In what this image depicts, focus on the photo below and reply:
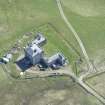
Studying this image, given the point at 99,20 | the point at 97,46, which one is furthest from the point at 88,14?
the point at 97,46

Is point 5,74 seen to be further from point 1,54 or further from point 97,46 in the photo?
point 97,46

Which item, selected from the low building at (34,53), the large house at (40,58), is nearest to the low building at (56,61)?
the large house at (40,58)

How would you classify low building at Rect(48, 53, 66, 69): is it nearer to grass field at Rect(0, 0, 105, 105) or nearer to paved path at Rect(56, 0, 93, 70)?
grass field at Rect(0, 0, 105, 105)

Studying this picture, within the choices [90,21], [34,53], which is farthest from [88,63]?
[90,21]

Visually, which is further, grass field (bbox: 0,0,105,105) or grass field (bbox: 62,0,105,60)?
grass field (bbox: 62,0,105,60)

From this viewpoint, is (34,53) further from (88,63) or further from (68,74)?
(88,63)

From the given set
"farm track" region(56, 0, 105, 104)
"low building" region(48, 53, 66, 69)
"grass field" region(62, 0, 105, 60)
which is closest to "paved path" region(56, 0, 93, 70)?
"farm track" region(56, 0, 105, 104)

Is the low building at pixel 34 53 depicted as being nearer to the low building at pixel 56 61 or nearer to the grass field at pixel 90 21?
the low building at pixel 56 61
